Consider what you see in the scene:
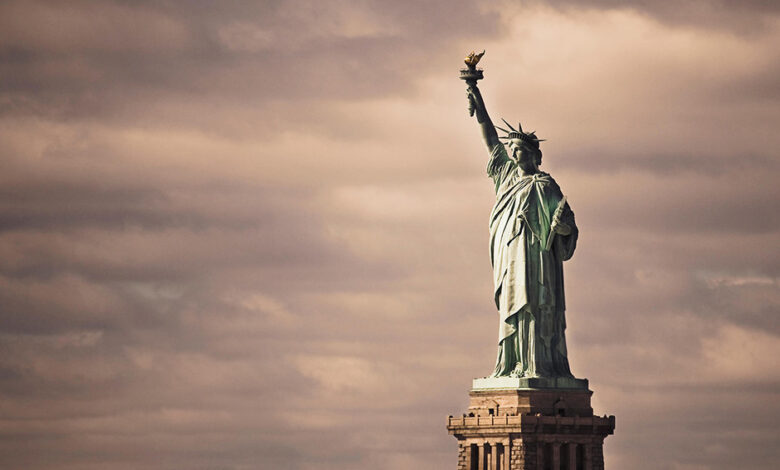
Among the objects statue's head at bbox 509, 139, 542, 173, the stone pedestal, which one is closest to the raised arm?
statue's head at bbox 509, 139, 542, 173

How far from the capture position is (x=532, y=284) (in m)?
103

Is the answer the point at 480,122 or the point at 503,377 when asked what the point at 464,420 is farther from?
the point at 480,122

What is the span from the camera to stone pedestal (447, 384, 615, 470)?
101500 millimetres

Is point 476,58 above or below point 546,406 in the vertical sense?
above

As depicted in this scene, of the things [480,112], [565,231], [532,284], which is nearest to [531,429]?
[532,284]

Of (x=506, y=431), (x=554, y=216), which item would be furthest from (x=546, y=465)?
(x=554, y=216)

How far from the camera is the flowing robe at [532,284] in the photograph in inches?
4033

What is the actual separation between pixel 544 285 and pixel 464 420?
5.10 m

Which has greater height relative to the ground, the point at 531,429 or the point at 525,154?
the point at 525,154

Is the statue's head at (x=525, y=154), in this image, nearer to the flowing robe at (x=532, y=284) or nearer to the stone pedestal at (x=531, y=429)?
the flowing robe at (x=532, y=284)

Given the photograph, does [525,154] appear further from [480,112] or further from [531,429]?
[531,429]

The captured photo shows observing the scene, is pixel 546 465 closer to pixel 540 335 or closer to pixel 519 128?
pixel 540 335

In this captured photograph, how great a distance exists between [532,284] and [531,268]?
55 cm

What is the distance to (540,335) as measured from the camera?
102438mm
